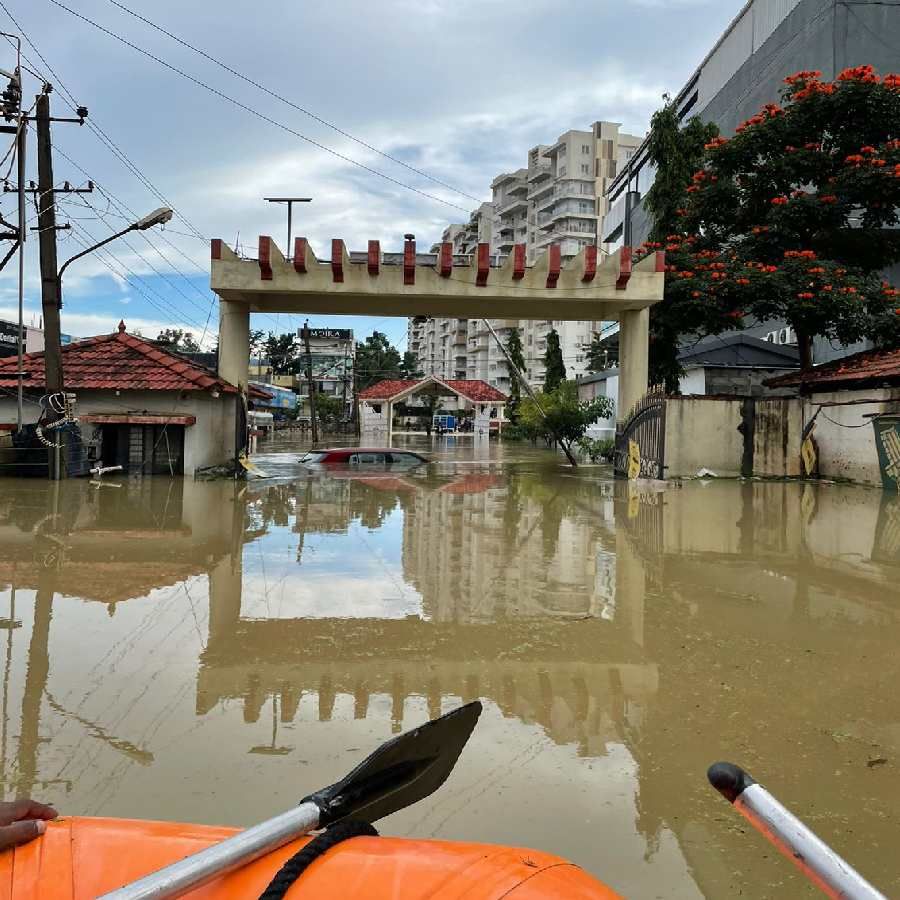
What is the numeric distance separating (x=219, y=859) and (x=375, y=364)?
80015 millimetres

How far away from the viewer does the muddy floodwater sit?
291 centimetres

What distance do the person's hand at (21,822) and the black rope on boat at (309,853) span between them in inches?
25.1

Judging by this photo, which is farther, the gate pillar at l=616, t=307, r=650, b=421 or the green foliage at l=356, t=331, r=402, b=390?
the green foliage at l=356, t=331, r=402, b=390

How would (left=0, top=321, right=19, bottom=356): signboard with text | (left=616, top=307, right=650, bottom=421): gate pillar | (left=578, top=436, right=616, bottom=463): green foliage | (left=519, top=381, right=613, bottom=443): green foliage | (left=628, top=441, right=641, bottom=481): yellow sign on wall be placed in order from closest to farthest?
(left=628, top=441, right=641, bottom=481): yellow sign on wall
(left=616, top=307, right=650, bottom=421): gate pillar
(left=519, top=381, right=613, bottom=443): green foliage
(left=578, top=436, right=616, bottom=463): green foliage
(left=0, top=321, right=19, bottom=356): signboard with text

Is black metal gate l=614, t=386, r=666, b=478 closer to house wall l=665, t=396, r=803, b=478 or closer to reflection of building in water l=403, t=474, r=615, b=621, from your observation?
house wall l=665, t=396, r=803, b=478

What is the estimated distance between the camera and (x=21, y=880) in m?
1.64

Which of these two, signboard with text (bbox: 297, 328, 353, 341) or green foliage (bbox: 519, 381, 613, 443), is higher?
signboard with text (bbox: 297, 328, 353, 341)

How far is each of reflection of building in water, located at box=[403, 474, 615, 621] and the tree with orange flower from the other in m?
7.60

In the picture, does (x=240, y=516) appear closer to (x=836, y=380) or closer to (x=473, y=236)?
(x=836, y=380)

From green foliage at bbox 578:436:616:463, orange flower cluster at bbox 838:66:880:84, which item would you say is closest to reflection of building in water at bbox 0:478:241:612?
green foliage at bbox 578:436:616:463

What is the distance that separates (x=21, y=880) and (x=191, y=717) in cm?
224

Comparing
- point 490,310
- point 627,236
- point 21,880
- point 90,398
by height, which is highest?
point 627,236

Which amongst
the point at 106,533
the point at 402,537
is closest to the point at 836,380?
the point at 402,537

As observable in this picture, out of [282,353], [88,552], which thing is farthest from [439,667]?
[282,353]
